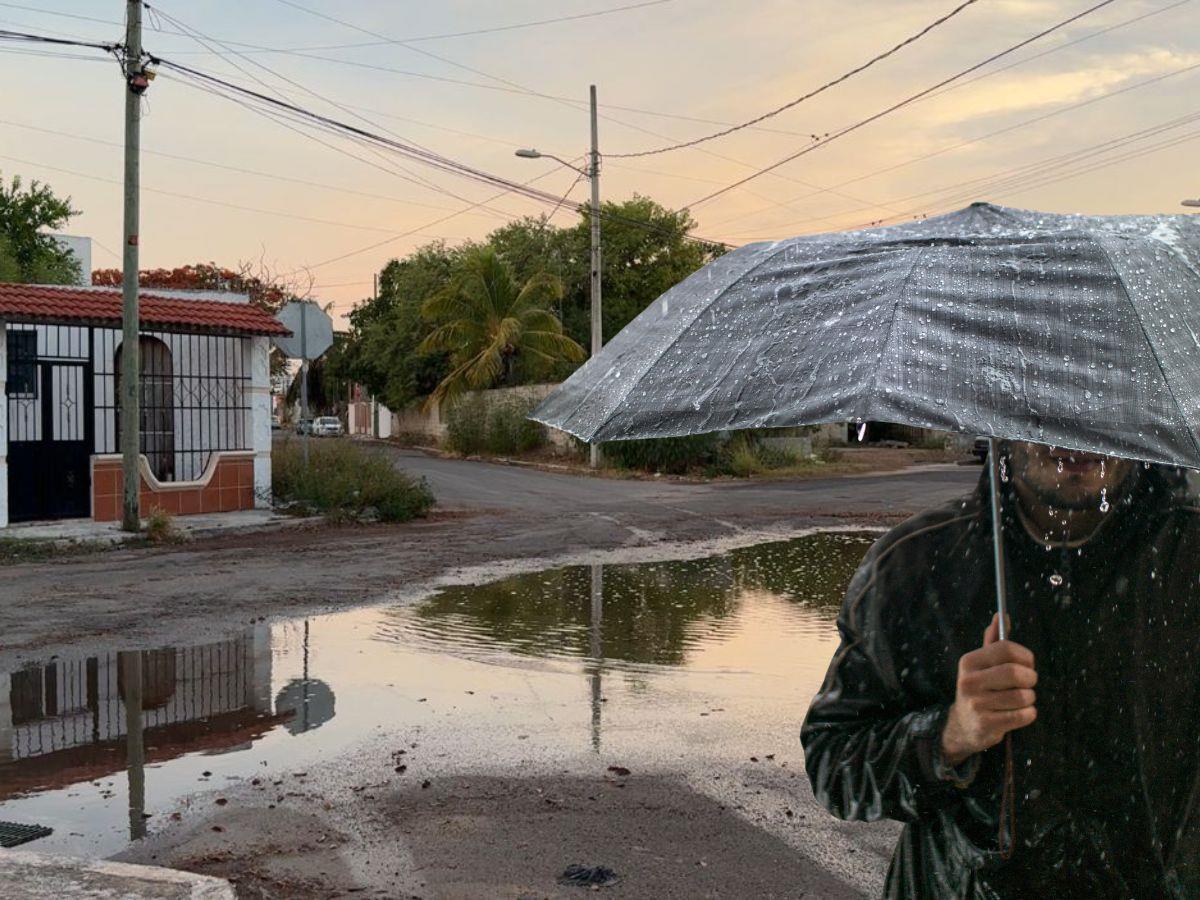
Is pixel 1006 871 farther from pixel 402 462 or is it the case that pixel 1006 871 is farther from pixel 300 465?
pixel 402 462

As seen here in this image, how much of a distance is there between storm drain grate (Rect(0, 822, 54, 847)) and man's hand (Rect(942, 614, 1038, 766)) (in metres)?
4.29

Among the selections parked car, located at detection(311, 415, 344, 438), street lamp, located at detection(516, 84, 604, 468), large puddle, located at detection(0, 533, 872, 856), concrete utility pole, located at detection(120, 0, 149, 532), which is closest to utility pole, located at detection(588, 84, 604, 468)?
street lamp, located at detection(516, 84, 604, 468)

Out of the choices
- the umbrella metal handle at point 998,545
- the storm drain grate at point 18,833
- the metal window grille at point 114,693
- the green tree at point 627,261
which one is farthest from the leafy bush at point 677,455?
the umbrella metal handle at point 998,545

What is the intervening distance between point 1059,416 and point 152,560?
13156 millimetres

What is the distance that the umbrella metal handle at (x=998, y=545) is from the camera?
197cm

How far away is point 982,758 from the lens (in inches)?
80.6

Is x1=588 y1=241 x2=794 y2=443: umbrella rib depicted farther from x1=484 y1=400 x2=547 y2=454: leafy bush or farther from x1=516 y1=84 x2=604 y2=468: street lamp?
x1=484 y1=400 x2=547 y2=454: leafy bush

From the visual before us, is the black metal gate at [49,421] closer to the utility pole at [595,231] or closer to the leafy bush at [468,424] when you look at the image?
the utility pole at [595,231]

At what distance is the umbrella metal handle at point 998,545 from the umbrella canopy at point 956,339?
Result: 135mm

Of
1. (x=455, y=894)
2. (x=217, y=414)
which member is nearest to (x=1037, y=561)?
(x=455, y=894)

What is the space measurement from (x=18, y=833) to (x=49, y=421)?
12.7 m

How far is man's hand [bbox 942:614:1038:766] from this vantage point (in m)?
1.92

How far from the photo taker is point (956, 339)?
2064mm

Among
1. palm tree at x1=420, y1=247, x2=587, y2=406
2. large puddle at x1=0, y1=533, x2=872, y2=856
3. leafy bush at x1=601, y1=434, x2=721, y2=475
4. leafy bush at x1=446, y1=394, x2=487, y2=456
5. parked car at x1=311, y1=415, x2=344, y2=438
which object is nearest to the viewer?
large puddle at x1=0, y1=533, x2=872, y2=856
